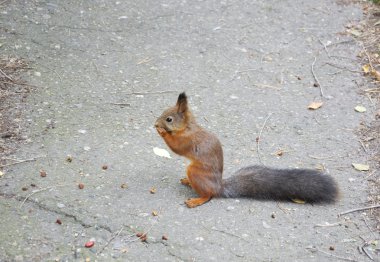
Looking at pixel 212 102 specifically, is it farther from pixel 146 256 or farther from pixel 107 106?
pixel 146 256

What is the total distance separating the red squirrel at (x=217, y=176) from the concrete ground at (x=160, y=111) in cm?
9

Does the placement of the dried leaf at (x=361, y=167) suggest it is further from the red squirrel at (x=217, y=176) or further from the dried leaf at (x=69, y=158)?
the dried leaf at (x=69, y=158)

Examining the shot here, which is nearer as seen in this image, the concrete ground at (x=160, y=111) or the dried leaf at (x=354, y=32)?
the concrete ground at (x=160, y=111)

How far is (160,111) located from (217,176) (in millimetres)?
1084

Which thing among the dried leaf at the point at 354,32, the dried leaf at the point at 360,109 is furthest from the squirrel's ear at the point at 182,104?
the dried leaf at the point at 354,32

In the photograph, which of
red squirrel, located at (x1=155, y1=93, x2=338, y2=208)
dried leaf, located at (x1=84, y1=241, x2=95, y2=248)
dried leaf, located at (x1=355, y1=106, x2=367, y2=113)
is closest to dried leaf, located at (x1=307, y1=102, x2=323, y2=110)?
dried leaf, located at (x1=355, y1=106, x2=367, y2=113)

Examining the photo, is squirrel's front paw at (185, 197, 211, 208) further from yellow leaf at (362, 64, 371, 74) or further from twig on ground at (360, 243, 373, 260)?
yellow leaf at (362, 64, 371, 74)

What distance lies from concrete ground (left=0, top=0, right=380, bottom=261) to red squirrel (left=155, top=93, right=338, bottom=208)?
86 millimetres

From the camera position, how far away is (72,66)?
470 centimetres

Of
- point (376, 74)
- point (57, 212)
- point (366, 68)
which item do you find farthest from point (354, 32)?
point (57, 212)

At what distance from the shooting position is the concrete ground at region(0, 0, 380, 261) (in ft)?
10.1

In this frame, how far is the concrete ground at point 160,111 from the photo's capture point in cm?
309

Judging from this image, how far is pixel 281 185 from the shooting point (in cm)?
338

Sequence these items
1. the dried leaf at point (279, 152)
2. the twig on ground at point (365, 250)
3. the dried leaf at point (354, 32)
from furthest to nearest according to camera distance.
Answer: the dried leaf at point (354, 32), the dried leaf at point (279, 152), the twig on ground at point (365, 250)
